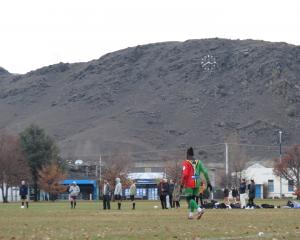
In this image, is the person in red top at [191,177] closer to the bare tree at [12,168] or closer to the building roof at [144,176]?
the bare tree at [12,168]

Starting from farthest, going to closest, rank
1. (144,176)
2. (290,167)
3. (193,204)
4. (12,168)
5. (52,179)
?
(144,176) < (290,167) < (52,179) < (12,168) < (193,204)

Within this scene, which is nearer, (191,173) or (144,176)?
(191,173)

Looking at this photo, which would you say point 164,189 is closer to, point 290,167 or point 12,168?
point 12,168

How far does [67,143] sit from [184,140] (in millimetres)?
26701

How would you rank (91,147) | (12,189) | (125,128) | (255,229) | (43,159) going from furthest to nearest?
(125,128) < (91,147) < (12,189) < (43,159) < (255,229)

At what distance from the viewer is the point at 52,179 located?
330 feet

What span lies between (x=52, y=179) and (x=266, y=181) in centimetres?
4455

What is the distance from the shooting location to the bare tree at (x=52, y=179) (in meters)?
99.5

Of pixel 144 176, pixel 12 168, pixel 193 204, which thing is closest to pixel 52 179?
pixel 12 168

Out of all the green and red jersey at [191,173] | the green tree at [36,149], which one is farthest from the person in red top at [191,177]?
the green tree at [36,149]

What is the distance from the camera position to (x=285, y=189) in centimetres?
12719

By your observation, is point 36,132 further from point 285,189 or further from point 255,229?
point 255,229

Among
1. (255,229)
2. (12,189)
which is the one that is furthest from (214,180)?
(255,229)

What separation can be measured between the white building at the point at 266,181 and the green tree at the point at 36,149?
3602 centimetres
